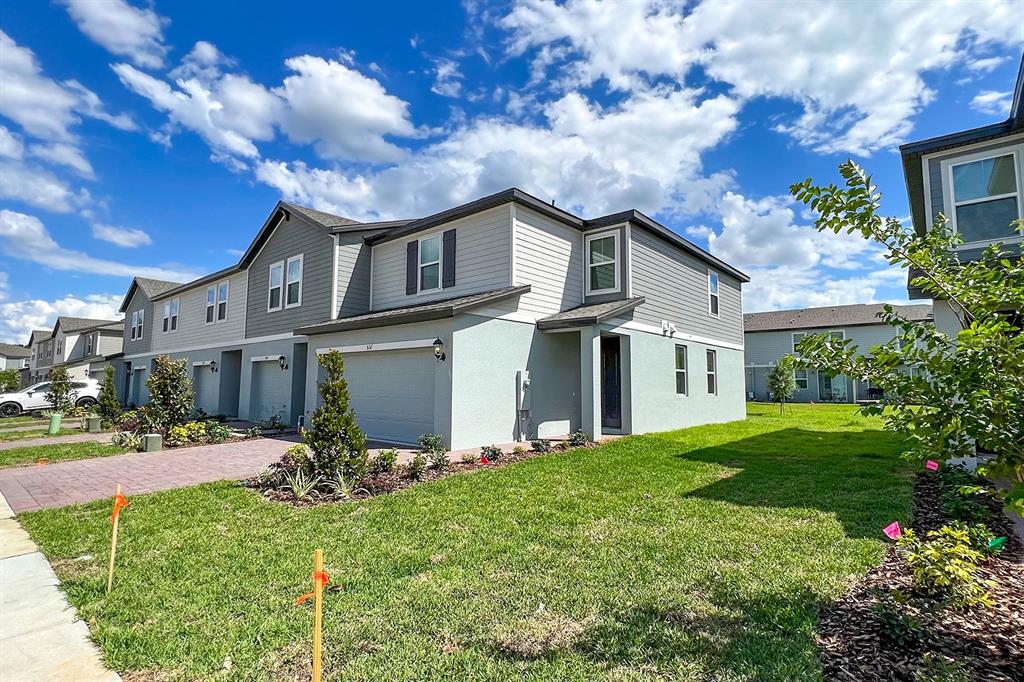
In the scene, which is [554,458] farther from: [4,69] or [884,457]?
[4,69]

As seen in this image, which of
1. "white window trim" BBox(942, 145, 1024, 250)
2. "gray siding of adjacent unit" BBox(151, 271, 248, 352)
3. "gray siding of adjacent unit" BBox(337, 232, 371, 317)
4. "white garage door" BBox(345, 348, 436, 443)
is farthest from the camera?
"gray siding of adjacent unit" BBox(151, 271, 248, 352)

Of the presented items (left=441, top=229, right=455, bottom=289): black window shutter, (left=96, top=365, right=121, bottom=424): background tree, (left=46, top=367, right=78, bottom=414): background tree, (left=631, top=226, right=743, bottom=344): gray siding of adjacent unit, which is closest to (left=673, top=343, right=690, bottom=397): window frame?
(left=631, top=226, right=743, bottom=344): gray siding of adjacent unit

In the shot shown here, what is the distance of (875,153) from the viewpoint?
10.4 m

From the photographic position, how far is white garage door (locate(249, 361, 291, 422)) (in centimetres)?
1638

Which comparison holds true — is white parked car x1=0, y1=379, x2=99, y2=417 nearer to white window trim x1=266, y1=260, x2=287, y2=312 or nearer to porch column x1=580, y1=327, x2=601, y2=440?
white window trim x1=266, y1=260, x2=287, y2=312

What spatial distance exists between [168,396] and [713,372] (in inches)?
677

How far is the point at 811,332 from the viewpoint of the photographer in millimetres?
35938

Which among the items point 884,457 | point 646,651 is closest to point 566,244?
point 884,457

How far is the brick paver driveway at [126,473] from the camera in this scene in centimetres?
715

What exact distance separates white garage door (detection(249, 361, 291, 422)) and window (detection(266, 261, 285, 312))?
82.2 inches

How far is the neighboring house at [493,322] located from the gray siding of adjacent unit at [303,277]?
0.07m

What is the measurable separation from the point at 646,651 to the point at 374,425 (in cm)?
1069

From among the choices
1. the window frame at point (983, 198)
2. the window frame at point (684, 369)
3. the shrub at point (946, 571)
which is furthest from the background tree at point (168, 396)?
the window frame at point (983, 198)

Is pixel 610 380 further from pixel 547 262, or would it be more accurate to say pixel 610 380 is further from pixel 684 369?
pixel 547 262
